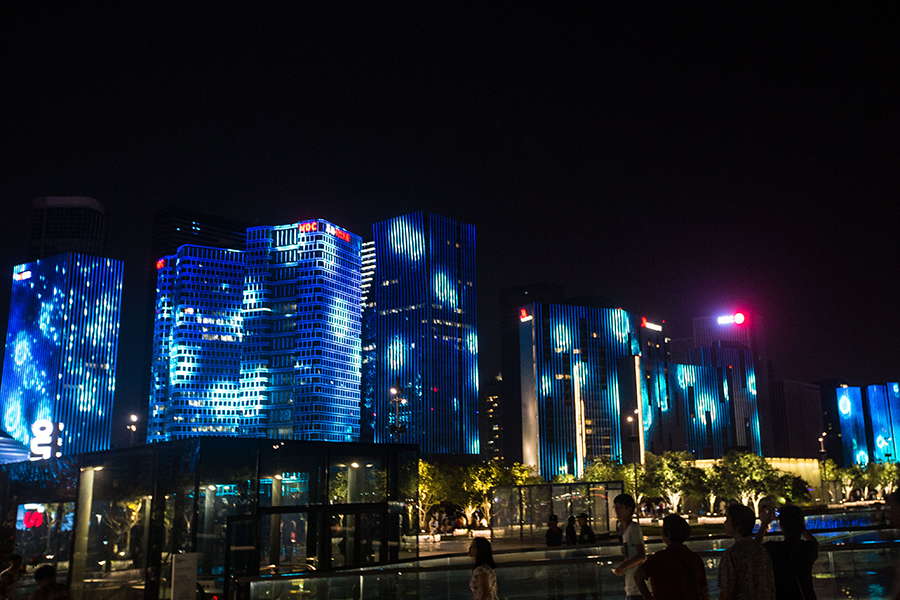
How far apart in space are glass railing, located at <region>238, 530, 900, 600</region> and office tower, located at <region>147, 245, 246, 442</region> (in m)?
179

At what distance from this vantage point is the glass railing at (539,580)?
37.9 ft

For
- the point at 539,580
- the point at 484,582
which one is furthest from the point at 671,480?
the point at 484,582

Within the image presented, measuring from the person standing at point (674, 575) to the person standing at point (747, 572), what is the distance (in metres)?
0.28

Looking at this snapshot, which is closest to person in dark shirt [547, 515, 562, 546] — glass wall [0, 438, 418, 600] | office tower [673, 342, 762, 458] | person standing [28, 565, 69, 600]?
glass wall [0, 438, 418, 600]

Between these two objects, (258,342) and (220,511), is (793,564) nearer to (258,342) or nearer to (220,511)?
(220,511)

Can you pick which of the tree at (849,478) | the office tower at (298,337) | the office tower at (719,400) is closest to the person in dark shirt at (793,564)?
the tree at (849,478)

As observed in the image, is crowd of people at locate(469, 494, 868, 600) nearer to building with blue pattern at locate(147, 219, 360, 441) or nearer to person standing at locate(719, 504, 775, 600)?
person standing at locate(719, 504, 775, 600)

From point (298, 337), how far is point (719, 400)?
98.7 m

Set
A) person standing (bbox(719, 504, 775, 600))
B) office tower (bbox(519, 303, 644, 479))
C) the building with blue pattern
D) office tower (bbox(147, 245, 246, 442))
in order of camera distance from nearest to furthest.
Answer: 1. person standing (bbox(719, 504, 775, 600))
2. office tower (bbox(519, 303, 644, 479))
3. office tower (bbox(147, 245, 246, 442))
4. the building with blue pattern

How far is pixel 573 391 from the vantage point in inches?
6437

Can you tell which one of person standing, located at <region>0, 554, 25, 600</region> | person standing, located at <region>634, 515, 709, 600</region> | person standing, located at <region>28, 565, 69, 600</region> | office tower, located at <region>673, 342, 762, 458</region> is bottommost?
person standing, located at <region>0, 554, 25, 600</region>

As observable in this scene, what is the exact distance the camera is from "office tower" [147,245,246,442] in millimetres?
184375

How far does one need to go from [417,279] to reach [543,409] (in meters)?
52.9

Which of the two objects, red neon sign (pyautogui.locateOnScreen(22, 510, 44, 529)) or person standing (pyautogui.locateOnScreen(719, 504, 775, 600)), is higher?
person standing (pyautogui.locateOnScreen(719, 504, 775, 600))
